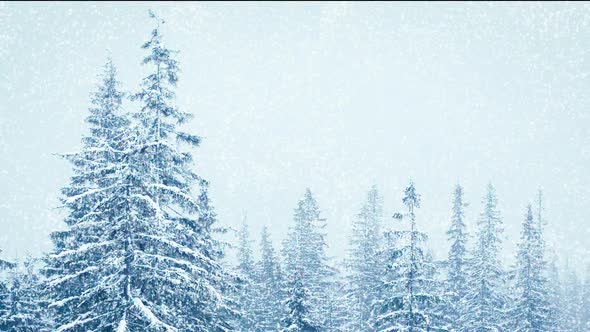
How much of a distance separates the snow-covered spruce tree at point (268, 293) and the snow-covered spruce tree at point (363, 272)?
5.01 m

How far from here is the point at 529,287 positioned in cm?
3656

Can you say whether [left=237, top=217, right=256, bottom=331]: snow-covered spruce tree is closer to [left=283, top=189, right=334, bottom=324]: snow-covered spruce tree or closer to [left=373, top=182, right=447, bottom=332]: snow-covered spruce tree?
[left=283, top=189, right=334, bottom=324]: snow-covered spruce tree

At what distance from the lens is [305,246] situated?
3694 cm

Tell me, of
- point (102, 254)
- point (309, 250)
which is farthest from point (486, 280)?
point (102, 254)

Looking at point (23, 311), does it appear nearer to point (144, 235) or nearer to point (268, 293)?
point (144, 235)

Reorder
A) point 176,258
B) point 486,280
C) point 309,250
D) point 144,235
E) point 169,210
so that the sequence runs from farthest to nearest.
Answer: point 486,280 → point 309,250 → point 169,210 → point 176,258 → point 144,235

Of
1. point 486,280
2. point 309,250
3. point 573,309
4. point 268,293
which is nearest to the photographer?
point 309,250

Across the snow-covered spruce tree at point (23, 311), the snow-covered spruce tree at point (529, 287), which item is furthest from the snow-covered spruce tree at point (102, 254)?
the snow-covered spruce tree at point (529, 287)

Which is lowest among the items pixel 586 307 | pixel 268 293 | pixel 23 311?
pixel 23 311

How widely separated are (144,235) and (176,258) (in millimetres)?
1976

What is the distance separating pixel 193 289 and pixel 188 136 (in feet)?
15.3

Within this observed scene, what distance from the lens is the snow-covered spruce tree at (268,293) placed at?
3769cm

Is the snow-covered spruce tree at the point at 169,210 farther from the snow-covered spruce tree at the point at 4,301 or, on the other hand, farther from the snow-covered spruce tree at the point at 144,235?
the snow-covered spruce tree at the point at 4,301

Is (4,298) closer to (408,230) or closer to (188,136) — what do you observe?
(188,136)
